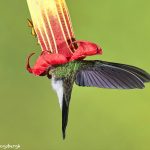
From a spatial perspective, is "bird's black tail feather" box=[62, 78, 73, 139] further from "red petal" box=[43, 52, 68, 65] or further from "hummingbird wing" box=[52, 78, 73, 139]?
"red petal" box=[43, 52, 68, 65]

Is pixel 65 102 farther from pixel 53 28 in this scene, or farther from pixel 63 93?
pixel 53 28

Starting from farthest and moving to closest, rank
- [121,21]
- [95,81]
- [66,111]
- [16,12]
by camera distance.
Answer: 1. [121,21]
2. [16,12]
3. [95,81]
4. [66,111]

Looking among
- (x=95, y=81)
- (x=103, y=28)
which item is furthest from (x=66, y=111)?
(x=103, y=28)

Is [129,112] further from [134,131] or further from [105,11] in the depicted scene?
[105,11]

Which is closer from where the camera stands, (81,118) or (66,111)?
(66,111)

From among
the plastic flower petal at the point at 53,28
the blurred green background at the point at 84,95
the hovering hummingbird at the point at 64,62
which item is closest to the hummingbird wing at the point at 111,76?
the hovering hummingbird at the point at 64,62

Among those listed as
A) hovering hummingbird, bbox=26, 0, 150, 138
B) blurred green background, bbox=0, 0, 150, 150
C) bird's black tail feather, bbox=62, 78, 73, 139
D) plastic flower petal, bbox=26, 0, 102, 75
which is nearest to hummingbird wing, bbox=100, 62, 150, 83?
hovering hummingbird, bbox=26, 0, 150, 138

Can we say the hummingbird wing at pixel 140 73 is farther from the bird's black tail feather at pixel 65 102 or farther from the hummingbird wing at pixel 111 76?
the bird's black tail feather at pixel 65 102
